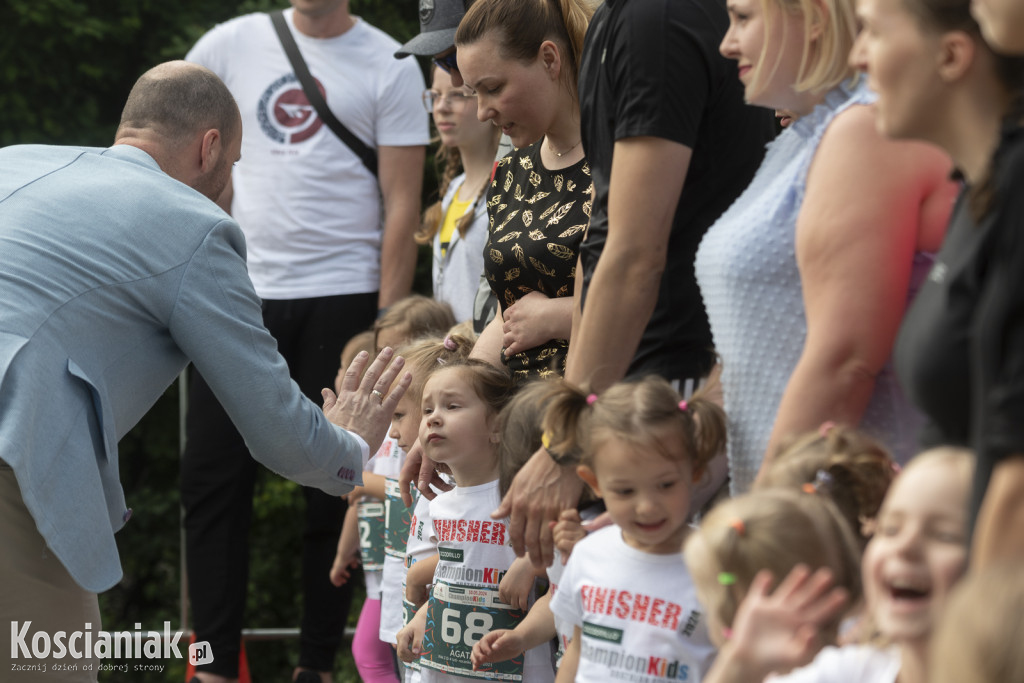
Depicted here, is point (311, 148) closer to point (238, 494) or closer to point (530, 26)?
point (238, 494)

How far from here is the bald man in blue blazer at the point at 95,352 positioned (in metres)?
3.13

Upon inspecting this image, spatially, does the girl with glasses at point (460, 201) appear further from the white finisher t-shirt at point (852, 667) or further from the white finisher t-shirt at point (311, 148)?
the white finisher t-shirt at point (852, 667)

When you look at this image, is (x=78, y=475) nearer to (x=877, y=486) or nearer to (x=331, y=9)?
(x=877, y=486)

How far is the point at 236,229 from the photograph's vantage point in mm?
3381

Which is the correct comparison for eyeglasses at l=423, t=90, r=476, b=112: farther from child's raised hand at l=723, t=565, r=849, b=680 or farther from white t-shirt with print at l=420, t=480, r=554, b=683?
child's raised hand at l=723, t=565, r=849, b=680

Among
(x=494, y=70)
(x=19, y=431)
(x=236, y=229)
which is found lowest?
(x=19, y=431)

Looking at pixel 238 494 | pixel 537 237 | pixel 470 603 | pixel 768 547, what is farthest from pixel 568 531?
pixel 238 494

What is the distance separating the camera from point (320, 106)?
5.23 m

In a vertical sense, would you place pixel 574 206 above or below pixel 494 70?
below

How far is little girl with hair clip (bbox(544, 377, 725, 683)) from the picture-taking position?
2.47 m

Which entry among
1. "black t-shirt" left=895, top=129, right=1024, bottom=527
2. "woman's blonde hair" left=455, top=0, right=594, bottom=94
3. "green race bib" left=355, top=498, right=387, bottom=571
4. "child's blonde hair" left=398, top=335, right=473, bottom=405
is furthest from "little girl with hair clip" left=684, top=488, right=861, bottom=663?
"green race bib" left=355, top=498, right=387, bottom=571

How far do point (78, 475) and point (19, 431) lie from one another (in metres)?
0.19

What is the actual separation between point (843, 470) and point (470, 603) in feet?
5.11

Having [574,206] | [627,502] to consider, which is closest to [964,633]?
[627,502]
